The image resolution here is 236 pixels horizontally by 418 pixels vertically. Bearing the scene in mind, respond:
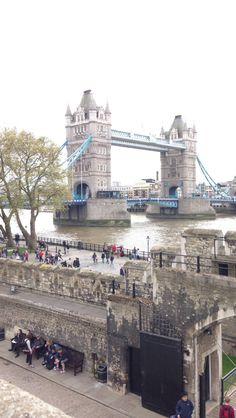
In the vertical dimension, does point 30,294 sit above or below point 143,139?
below

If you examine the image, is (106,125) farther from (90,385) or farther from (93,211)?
(90,385)

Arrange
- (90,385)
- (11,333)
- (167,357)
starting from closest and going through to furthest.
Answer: (167,357) → (90,385) → (11,333)

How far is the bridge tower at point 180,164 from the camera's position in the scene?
126 metres

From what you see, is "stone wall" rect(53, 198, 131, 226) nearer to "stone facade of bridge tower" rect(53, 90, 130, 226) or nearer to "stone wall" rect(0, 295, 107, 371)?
"stone facade of bridge tower" rect(53, 90, 130, 226)

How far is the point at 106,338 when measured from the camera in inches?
451

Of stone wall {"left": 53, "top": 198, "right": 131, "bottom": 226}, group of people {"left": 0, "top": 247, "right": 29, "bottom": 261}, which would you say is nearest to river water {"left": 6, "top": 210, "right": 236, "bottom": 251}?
stone wall {"left": 53, "top": 198, "right": 131, "bottom": 226}

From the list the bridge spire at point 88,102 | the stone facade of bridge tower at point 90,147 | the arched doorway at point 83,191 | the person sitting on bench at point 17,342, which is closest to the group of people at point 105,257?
the person sitting on bench at point 17,342

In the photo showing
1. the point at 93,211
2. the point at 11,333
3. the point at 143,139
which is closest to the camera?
the point at 11,333

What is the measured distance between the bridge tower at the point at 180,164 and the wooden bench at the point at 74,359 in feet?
368

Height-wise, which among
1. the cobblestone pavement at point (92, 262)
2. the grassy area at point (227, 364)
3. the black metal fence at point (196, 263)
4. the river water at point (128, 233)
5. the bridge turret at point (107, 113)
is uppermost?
the bridge turret at point (107, 113)

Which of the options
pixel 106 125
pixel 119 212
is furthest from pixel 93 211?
pixel 106 125

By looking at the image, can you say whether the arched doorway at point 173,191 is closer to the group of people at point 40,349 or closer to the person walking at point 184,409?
the group of people at point 40,349

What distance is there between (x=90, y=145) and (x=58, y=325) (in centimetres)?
8547

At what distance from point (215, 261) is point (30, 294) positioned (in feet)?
23.7
